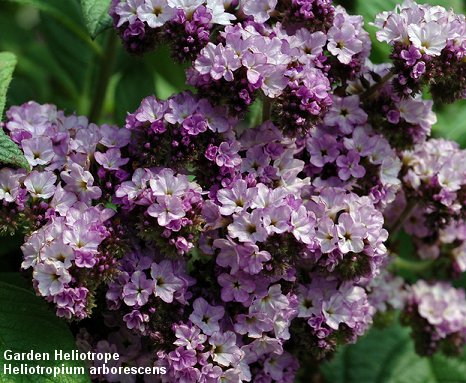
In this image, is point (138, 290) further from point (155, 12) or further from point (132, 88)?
point (132, 88)

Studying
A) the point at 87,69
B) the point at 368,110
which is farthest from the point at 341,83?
the point at 87,69

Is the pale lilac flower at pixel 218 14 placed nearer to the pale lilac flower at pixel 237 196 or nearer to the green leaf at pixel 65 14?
the pale lilac flower at pixel 237 196

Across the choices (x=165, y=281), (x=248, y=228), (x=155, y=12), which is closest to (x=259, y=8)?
(x=155, y=12)

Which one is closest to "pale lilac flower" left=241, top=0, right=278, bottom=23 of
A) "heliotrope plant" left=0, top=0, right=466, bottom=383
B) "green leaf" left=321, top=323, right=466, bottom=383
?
"heliotrope plant" left=0, top=0, right=466, bottom=383

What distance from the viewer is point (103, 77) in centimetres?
214

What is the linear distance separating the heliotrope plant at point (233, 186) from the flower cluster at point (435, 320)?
37cm

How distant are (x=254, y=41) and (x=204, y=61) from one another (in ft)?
0.31

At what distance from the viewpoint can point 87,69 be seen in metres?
2.43

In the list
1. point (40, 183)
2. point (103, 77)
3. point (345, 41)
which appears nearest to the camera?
point (40, 183)

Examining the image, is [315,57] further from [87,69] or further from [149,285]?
[87,69]

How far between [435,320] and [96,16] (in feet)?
3.30

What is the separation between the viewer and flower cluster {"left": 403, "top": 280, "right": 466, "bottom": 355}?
6.06ft

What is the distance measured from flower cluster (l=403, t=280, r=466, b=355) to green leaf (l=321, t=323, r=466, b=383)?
20 centimetres

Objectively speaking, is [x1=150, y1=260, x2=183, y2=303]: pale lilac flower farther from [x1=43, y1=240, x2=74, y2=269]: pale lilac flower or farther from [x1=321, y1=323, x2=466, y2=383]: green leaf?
[x1=321, y1=323, x2=466, y2=383]: green leaf
